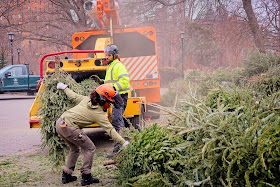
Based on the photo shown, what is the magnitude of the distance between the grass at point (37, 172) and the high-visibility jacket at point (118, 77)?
1.34 m

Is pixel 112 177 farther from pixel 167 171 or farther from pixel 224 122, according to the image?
pixel 224 122

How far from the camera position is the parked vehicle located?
20844 mm

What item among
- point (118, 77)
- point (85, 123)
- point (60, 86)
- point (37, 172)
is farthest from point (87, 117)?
point (118, 77)

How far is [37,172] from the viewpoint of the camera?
5.52 metres

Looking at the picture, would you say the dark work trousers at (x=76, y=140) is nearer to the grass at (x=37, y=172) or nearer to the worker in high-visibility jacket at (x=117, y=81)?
the grass at (x=37, y=172)

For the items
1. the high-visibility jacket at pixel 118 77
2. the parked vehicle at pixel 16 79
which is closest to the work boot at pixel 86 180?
the high-visibility jacket at pixel 118 77

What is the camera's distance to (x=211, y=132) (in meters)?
3.05

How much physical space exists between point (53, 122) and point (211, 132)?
340 cm

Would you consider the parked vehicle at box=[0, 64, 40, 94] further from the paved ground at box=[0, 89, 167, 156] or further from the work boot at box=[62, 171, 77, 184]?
the work boot at box=[62, 171, 77, 184]

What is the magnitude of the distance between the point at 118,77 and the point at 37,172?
7.20ft

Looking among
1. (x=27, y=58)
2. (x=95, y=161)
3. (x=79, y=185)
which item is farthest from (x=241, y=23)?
(x=27, y=58)

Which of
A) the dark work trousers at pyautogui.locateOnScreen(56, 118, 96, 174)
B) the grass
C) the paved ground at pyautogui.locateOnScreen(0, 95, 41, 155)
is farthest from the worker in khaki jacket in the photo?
the paved ground at pyautogui.locateOnScreen(0, 95, 41, 155)

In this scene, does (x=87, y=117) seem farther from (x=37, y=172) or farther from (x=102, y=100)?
(x=37, y=172)

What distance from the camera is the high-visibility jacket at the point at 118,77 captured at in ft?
20.6
